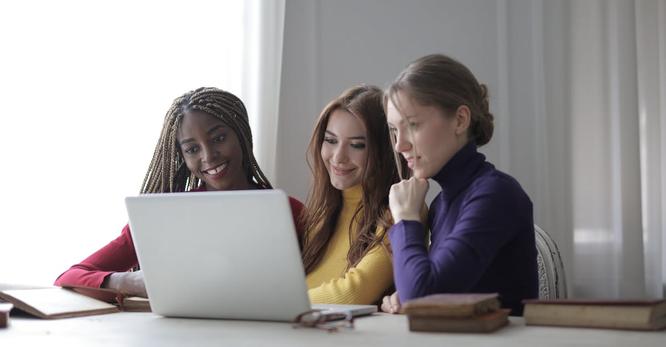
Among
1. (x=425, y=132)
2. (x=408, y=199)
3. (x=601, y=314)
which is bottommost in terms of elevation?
(x=601, y=314)

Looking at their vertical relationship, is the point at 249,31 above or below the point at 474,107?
above

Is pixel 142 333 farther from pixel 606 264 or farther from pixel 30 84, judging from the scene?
pixel 606 264

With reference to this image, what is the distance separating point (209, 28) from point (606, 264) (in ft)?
5.07

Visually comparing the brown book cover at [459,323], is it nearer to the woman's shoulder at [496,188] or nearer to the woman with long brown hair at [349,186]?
the woman's shoulder at [496,188]

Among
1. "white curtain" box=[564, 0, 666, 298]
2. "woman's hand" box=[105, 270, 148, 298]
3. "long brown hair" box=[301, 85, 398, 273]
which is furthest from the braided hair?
"white curtain" box=[564, 0, 666, 298]

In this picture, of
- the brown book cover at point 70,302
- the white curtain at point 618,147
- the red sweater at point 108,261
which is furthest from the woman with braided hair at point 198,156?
the white curtain at point 618,147

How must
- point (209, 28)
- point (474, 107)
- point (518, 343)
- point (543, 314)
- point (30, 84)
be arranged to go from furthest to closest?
1. point (209, 28)
2. point (30, 84)
3. point (474, 107)
4. point (543, 314)
5. point (518, 343)

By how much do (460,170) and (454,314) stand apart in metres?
0.64

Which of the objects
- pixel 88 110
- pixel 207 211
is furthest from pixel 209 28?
pixel 207 211

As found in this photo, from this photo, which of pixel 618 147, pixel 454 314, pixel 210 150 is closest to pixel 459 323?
pixel 454 314

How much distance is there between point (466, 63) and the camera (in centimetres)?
314

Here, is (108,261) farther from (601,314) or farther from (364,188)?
(601,314)

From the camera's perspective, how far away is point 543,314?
4.28 ft

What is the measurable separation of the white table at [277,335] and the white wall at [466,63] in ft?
5.46
